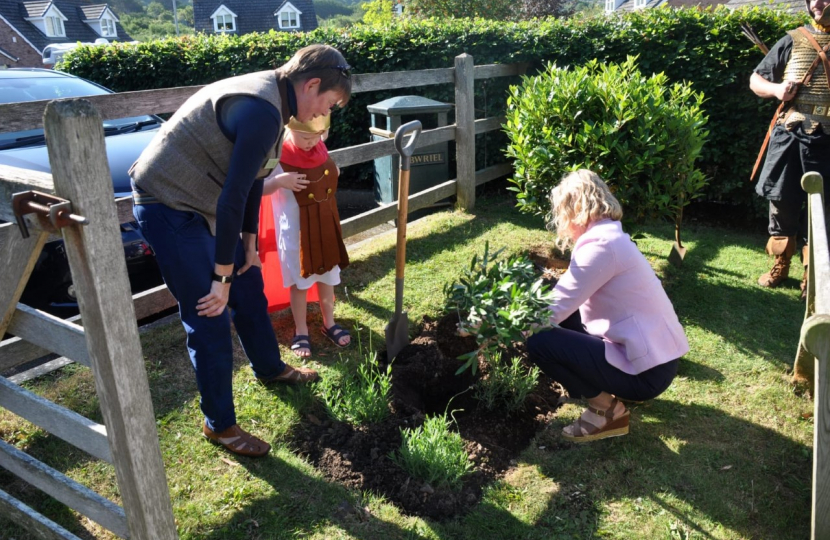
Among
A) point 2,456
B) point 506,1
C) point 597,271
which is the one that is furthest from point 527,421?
point 506,1

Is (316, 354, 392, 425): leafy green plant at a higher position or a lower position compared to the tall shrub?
lower

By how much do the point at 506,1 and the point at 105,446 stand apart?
21.7 meters

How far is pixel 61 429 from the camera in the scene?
85.2 inches

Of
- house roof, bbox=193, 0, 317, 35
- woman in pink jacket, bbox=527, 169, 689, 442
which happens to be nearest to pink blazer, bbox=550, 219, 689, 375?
woman in pink jacket, bbox=527, 169, 689, 442

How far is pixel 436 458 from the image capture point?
2857 millimetres

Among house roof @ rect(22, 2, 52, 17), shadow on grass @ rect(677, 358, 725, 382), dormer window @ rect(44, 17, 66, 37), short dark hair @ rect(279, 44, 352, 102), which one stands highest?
house roof @ rect(22, 2, 52, 17)

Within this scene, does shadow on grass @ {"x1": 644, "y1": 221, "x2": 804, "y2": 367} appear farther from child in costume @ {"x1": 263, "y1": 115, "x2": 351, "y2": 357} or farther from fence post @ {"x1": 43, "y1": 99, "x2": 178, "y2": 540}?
fence post @ {"x1": 43, "y1": 99, "x2": 178, "y2": 540}

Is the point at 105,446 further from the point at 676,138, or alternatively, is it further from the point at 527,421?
the point at 676,138

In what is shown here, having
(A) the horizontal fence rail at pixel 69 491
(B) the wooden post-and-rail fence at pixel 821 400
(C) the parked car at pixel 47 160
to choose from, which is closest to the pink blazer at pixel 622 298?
(B) the wooden post-and-rail fence at pixel 821 400

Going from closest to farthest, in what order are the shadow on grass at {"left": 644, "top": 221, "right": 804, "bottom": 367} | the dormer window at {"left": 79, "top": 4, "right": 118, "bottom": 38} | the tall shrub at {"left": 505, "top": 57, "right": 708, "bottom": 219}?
the shadow on grass at {"left": 644, "top": 221, "right": 804, "bottom": 367} → the tall shrub at {"left": 505, "top": 57, "right": 708, "bottom": 219} → the dormer window at {"left": 79, "top": 4, "right": 118, "bottom": 38}

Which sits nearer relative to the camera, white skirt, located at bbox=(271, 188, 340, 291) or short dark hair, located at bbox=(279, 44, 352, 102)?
short dark hair, located at bbox=(279, 44, 352, 102)

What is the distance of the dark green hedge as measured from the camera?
6484 mm

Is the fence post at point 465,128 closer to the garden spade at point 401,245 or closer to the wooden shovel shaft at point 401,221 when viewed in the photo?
the garden spade at point 401,245

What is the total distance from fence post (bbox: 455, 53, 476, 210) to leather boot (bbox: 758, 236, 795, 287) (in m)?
2.96
